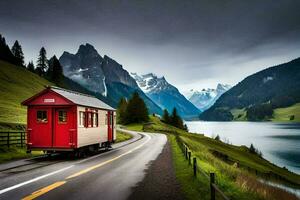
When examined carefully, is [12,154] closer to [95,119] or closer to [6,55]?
[95,119]

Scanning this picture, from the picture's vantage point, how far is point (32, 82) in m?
110

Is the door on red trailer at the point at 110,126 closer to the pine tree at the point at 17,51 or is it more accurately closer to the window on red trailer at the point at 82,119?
the window on red trailer at the point at 82,119

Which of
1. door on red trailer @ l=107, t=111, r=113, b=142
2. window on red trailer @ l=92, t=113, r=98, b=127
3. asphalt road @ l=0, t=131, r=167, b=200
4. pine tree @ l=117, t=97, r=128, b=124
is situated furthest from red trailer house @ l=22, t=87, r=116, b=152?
pine tree @ l=117, t=97, r=128, b=124

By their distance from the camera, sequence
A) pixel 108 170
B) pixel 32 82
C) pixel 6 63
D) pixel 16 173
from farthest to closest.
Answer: pixel 6 63
pixel 32 82
pixel 108 170
pixel 16 173

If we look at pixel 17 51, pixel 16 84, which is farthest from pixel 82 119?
pixel 17 51

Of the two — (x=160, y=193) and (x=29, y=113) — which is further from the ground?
(x=29, y=113)

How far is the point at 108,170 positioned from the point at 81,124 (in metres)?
7.42

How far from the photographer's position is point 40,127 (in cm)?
2284

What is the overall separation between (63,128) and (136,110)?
3112 inches

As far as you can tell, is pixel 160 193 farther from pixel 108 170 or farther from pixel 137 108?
pixel 137 108

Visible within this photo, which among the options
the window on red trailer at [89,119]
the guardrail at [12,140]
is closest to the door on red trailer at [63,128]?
the window on red trailer at [89,119]

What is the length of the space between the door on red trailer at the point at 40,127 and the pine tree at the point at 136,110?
77972 millimetres

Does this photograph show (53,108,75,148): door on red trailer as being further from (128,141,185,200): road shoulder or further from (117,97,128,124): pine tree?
(117,97,128,124): pine tree

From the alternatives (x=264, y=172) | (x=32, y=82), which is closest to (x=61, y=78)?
(x=32, y=82)
